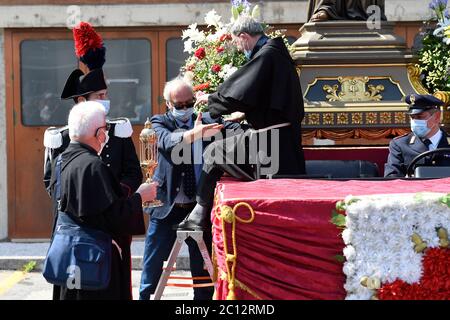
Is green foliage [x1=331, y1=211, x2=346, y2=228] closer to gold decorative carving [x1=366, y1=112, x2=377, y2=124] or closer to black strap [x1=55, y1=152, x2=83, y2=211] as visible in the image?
black strap [x1=55, y1=152, x2=83, y2=211]

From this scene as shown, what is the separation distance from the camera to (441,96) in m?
7.08

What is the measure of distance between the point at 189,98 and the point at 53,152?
100 cm

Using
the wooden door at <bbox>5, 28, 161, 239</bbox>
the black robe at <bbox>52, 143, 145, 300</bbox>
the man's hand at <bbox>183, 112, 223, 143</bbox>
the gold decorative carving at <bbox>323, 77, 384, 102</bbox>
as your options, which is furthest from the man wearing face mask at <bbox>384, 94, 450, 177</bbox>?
the wooden door at <bbox>5, 28, 161, 239</bbox>

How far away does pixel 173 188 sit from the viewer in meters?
6.42

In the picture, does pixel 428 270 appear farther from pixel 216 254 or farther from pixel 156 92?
pixel 156 92

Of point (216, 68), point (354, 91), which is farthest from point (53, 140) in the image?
point (354, 91)

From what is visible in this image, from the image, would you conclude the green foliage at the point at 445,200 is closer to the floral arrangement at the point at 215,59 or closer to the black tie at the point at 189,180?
the black tie at the point at 189,180

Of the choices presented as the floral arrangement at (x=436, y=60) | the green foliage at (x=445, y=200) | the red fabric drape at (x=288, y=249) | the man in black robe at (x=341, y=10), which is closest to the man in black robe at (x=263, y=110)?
the red fabric drape at (x=288, y=249)

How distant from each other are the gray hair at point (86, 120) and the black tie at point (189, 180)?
163 cm

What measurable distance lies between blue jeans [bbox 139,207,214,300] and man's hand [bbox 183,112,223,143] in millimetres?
641

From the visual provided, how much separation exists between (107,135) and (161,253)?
95 cm

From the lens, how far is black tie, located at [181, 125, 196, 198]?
6.41 metres

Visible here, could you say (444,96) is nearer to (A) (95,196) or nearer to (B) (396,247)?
(A) (95,196)
